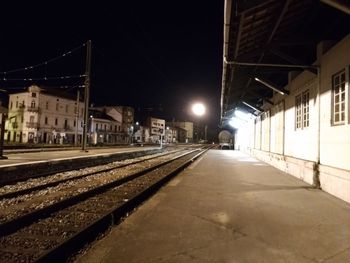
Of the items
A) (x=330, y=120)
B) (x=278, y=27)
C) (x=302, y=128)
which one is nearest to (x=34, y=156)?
(x=302, y=128)

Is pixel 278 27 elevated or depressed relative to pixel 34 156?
elevated

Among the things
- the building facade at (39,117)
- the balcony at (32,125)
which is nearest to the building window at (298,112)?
the building facade at (39,117)

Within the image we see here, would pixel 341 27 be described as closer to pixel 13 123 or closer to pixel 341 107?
pixel 341 107

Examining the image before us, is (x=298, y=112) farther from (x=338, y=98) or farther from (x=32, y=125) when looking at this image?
(x=32, y=125)

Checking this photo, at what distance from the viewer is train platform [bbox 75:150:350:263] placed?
4.59 m

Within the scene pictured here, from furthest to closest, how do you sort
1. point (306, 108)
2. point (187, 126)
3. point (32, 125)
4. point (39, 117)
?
point (187, 126) → point (39, 117) → point (32, 125) → point (306, 108)

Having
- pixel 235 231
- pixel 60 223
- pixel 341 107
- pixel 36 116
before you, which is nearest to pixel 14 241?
pixel 60 223

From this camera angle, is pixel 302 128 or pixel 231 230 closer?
pixel 231 230

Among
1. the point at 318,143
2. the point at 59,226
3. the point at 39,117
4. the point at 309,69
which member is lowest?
the point at 59,226

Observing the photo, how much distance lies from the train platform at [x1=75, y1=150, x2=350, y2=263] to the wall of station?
0.92 metres

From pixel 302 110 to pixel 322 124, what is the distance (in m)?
2.95

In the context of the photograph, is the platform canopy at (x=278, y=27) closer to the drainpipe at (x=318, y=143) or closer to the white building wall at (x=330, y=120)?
the drainpipe at (x=318, y=143)

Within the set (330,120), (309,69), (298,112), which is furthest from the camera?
(298,112)

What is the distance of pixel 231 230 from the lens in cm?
579
